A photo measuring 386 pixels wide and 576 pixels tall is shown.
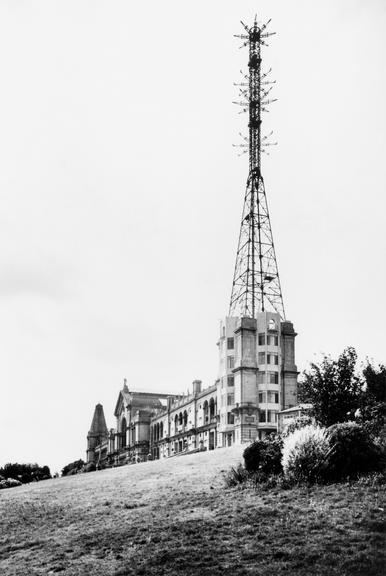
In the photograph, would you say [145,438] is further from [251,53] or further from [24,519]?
[24,519]

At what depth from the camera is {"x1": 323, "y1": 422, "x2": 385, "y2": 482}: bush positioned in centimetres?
2248

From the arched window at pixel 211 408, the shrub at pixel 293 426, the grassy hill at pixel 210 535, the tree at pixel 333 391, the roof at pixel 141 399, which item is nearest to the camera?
the grassy hill at pixel 210 535

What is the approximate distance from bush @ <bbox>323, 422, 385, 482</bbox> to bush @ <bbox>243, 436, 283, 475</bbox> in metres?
2.71

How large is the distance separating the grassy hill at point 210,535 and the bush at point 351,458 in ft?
3.86

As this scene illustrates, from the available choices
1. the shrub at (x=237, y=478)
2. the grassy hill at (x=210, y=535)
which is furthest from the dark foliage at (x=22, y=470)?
the shrub at (x=237, y=478)

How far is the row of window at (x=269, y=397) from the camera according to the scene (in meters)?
76.1

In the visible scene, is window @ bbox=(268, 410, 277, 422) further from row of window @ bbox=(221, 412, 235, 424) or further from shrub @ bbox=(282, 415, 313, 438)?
shrub @ bbox=(282, 415, 313, 438)

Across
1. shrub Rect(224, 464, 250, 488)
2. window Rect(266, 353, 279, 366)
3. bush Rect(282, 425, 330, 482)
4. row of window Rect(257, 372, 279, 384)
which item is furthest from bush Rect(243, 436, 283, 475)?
window Rect(266, 353, 279, 366)

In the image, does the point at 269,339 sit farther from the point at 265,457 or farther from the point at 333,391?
the point at 265,457

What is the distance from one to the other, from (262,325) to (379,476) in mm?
56588

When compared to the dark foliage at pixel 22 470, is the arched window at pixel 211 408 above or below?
above

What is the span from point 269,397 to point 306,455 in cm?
5382

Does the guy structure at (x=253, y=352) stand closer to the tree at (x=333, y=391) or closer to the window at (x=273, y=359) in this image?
the window at (x=273, y=359)

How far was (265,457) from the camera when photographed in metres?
25.6
